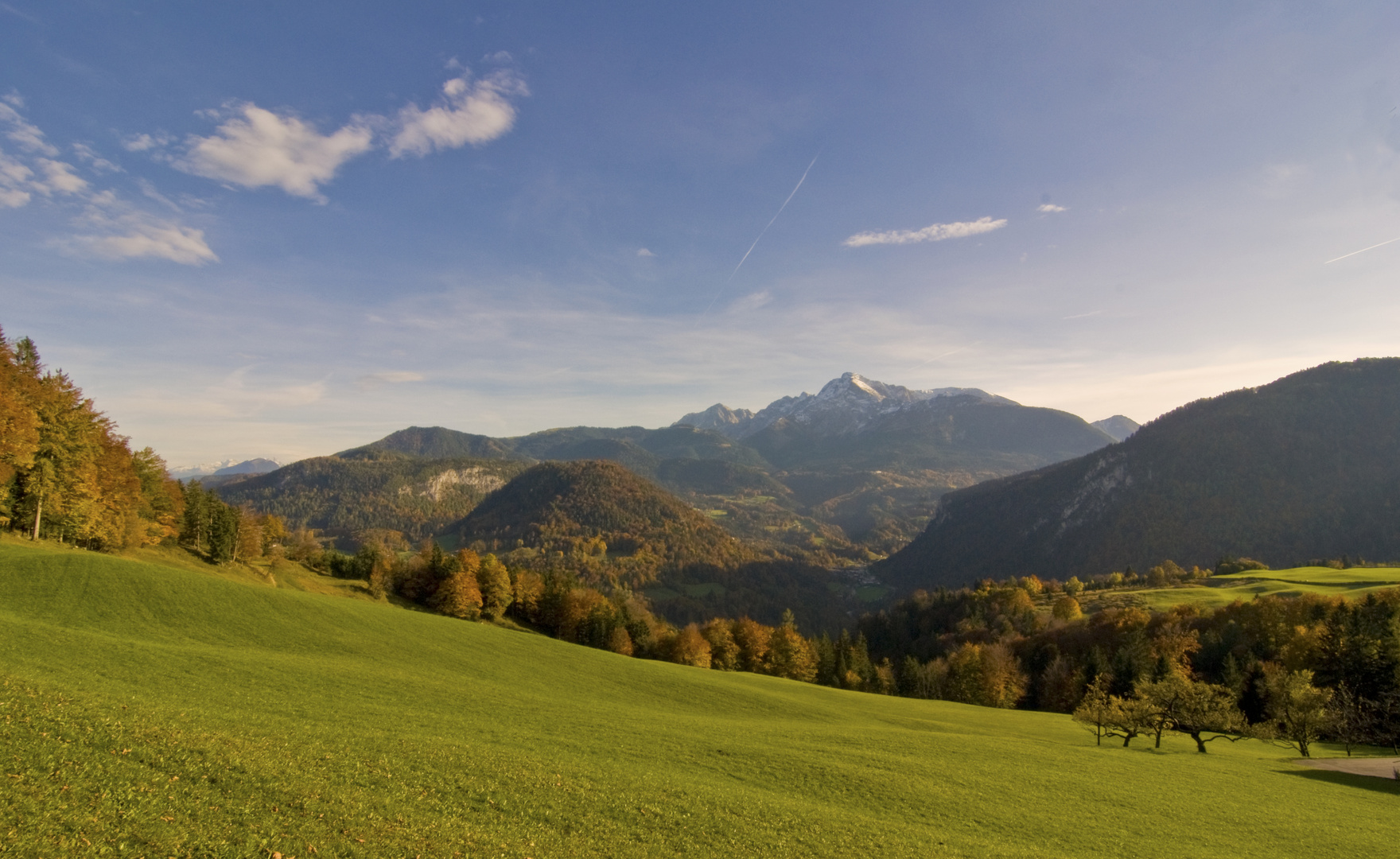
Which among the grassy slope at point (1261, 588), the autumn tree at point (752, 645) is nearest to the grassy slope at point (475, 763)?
the autumn tree at point (752, 645)

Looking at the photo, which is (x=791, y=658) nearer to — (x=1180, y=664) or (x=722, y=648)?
(x=722, y=648)

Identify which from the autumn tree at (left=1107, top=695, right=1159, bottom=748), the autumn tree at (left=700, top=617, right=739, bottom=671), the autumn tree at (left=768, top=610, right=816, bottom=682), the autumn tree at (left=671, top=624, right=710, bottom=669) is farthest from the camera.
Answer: the autumn tree at (left=768, top=610, right=816, bottom=682)

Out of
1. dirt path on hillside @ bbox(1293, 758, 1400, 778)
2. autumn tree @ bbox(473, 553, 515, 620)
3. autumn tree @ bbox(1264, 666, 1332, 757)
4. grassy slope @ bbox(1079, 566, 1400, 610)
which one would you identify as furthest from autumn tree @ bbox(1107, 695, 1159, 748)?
grassy slope @ bbox(1079, 566, 1400, 610)

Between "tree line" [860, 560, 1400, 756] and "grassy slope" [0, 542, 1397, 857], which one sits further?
"tree line" [860, 560, 1400, 756]

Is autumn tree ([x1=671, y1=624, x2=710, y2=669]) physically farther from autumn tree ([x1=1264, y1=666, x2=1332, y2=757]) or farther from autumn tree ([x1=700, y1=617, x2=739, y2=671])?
autumn tree ([x1=1264, y1=666, x2=1332, y2=757])

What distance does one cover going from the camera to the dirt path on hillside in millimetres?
41531

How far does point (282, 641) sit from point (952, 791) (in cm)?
4684

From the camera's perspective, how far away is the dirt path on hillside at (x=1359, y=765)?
41531 millimetres

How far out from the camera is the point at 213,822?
1215 centimetres

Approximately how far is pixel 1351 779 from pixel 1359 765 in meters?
6.33

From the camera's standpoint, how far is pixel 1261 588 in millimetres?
122812

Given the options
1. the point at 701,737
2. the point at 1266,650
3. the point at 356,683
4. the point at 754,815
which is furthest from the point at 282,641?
the point at 1266,650

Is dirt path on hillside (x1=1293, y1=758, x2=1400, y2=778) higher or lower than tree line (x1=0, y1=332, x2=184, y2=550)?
lower

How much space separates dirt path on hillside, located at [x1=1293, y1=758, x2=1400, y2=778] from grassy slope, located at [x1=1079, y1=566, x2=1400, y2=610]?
245ft
